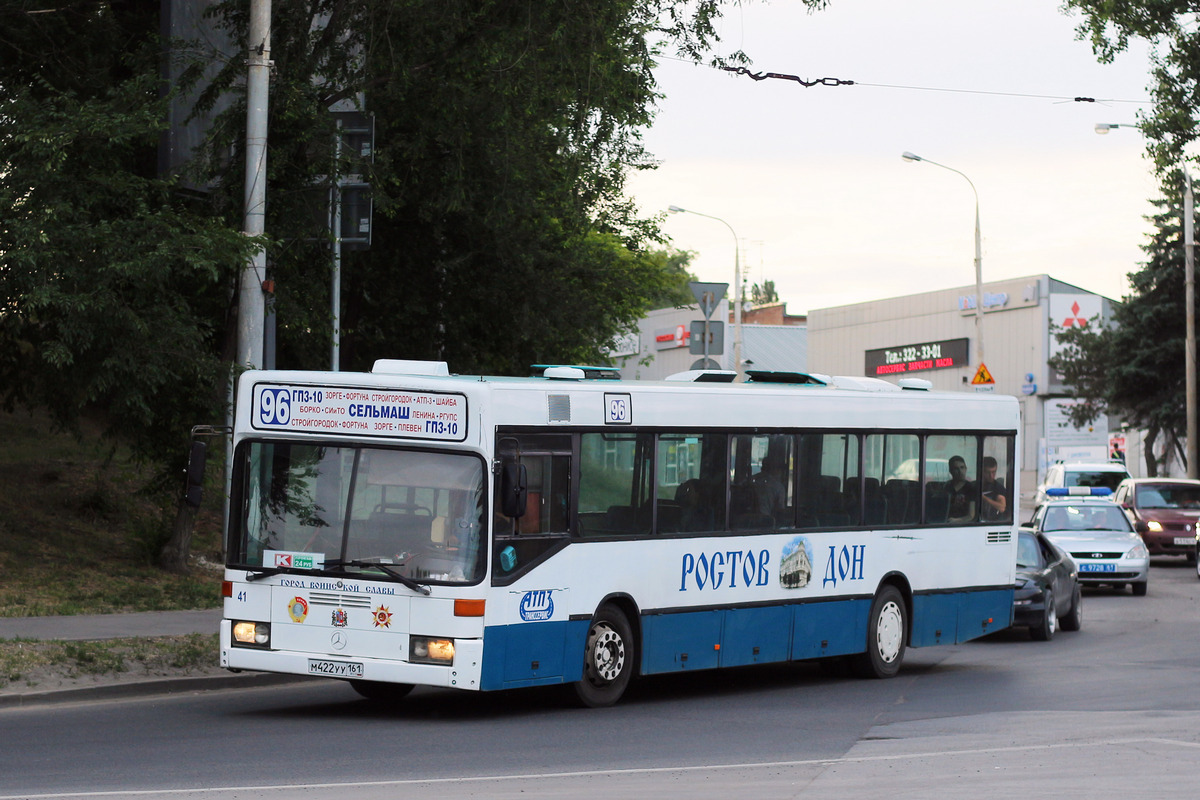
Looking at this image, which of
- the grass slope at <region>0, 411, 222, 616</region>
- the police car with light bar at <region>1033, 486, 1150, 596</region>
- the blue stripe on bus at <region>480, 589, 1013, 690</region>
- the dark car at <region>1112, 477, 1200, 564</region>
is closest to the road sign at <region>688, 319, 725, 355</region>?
the police car with light bar at <region>1033, 486, 1150, 596</region>

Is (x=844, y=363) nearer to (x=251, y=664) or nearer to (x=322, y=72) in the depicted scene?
(x=322, y=72)

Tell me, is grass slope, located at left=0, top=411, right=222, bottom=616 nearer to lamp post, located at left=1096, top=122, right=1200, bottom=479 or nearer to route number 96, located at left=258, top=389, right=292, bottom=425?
route number 96, located at left=258, top=389, right=292, bottom=425

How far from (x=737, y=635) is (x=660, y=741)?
3.04 meters

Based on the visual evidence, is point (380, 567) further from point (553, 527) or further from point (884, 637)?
point (884, 637)

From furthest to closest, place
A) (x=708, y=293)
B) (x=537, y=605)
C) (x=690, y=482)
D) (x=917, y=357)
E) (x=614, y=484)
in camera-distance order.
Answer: (x=917, y=357) → (x=708, y=293) → (x=690, y=482) → (x=614, y=484) → (x=537, y=605)

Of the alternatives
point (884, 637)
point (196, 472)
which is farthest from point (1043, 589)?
point (196, 472)

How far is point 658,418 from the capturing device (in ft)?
45.2

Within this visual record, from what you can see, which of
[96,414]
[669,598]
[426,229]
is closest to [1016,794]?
[669,598]

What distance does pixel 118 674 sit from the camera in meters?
13.6

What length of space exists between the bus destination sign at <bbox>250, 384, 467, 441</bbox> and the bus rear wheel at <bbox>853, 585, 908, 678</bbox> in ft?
17.9

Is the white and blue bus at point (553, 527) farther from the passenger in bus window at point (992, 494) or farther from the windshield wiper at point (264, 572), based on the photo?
the passenger in bus window at point (992, 494)

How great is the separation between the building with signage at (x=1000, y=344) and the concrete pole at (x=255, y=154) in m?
56.7

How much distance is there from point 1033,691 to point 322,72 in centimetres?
1115

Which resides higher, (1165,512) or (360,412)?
(360,412)
